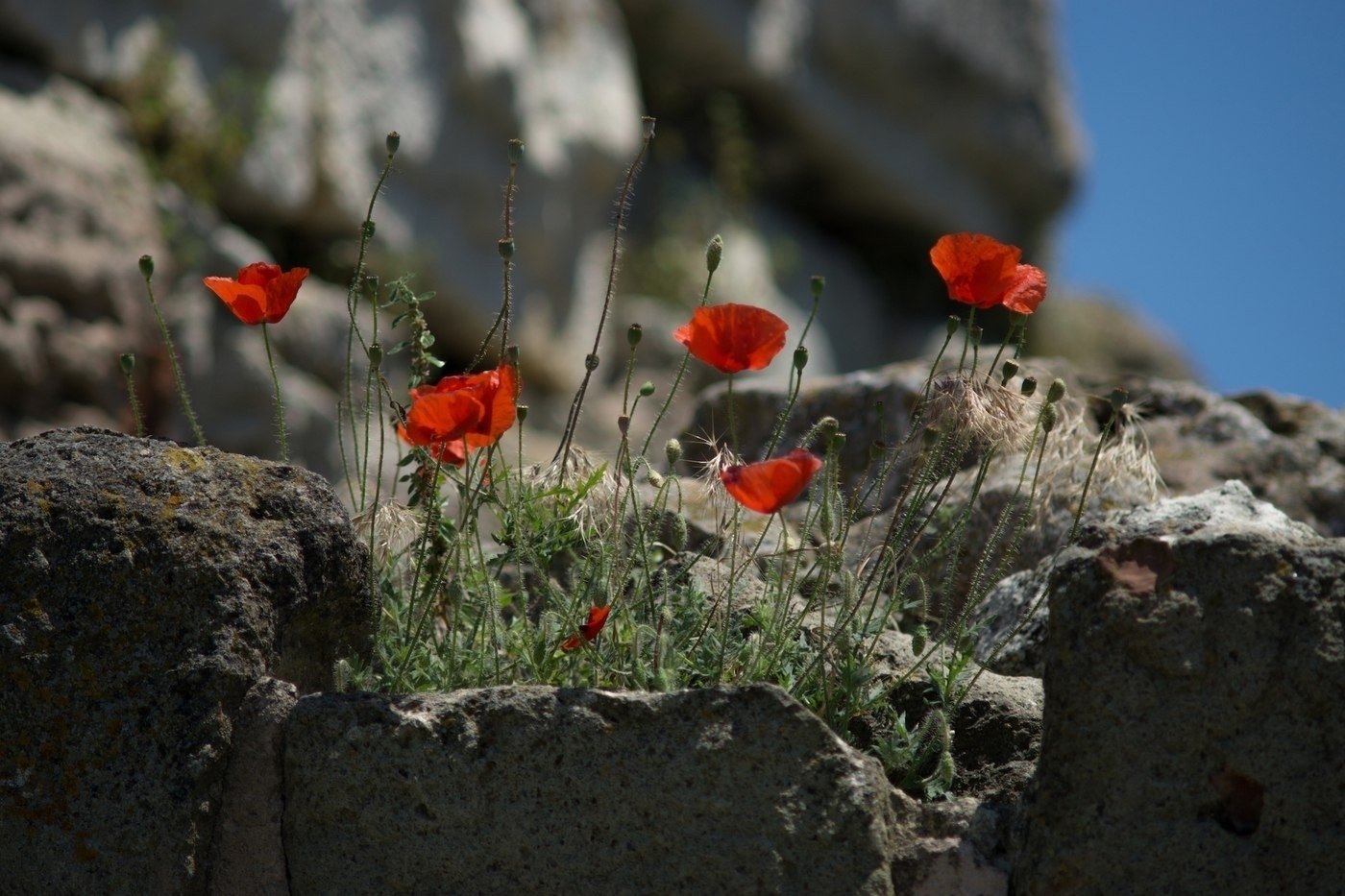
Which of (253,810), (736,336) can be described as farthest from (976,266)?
(253,810)

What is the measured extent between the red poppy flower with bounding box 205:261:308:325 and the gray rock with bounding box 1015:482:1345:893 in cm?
129

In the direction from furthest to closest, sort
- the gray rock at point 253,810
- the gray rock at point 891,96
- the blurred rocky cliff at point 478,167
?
the gray rock at point 891,96, the blurred rocky cliff at point 478,167, the gray rock at point 253,810

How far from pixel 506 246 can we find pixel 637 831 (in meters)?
0.85

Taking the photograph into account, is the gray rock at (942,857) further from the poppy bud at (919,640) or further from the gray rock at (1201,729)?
the poppy bud at (919,640)

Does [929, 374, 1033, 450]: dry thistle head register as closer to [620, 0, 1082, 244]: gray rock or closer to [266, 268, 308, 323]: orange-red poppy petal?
[266, 268, 308, 323]: orange-red poppy petal

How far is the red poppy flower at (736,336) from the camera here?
2141 millimetres

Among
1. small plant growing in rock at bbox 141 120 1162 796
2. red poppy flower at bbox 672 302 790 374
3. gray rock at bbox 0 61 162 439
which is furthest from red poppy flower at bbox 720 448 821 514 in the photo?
gray rock at bbox 0 61 162 439

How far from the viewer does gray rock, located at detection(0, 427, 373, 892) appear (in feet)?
6.41

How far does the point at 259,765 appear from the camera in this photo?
2.04m

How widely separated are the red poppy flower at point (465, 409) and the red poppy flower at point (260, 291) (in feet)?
1.11

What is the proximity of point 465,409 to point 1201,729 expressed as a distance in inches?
41.5

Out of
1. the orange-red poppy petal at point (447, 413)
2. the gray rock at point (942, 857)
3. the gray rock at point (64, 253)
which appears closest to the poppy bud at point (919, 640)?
the gray rock at point (942, 857)

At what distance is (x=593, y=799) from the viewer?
197 cm

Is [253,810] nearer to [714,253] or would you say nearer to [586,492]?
[586,492]
